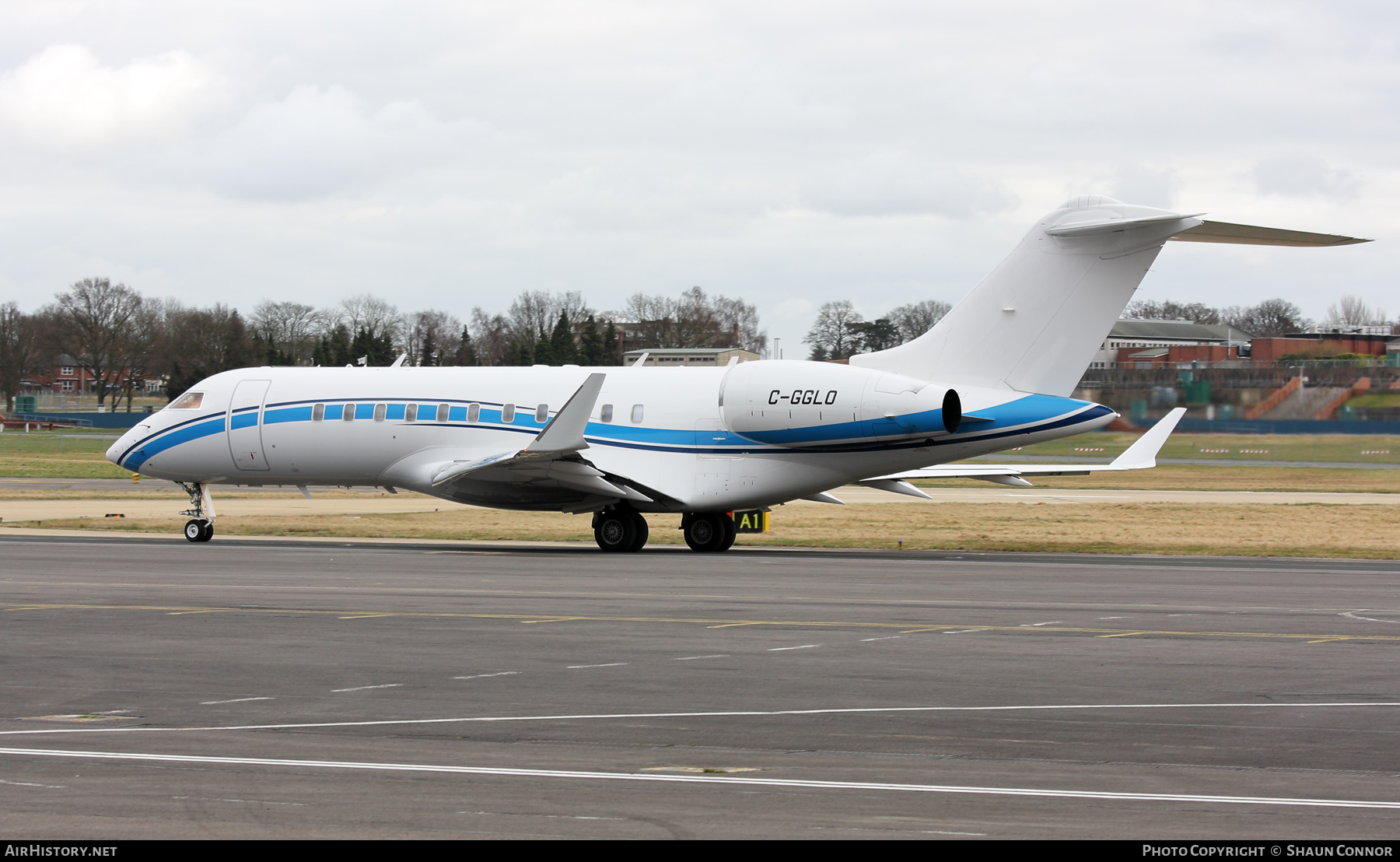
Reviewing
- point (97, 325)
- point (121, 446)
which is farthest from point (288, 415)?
point (97, 325)

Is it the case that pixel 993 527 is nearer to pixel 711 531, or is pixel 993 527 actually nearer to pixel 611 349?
pixel 711 531

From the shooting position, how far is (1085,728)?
9.23 meters

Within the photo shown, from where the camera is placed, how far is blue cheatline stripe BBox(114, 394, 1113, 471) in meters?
23.6

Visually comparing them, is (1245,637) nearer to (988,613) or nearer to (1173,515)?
(988,613)

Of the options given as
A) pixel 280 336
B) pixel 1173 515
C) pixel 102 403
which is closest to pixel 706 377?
pixel 1173 515

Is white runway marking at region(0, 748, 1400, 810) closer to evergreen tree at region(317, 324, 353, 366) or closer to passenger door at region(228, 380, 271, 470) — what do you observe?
passenger door at region(228, 380, 271, 470)

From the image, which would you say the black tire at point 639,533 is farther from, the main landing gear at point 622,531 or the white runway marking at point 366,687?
the white runway marking at point 366,687

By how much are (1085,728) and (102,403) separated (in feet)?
369

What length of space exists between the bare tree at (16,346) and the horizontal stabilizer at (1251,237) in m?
111

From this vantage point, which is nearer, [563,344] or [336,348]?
[563,344]

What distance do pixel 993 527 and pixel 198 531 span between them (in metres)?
18.2

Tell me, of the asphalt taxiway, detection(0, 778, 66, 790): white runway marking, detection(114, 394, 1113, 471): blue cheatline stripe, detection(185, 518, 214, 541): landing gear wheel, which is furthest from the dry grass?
detection(0, 778, 66, 790): white runway marking

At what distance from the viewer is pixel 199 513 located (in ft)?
95.0

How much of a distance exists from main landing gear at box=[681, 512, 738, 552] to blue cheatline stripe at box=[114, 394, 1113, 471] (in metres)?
1.56
